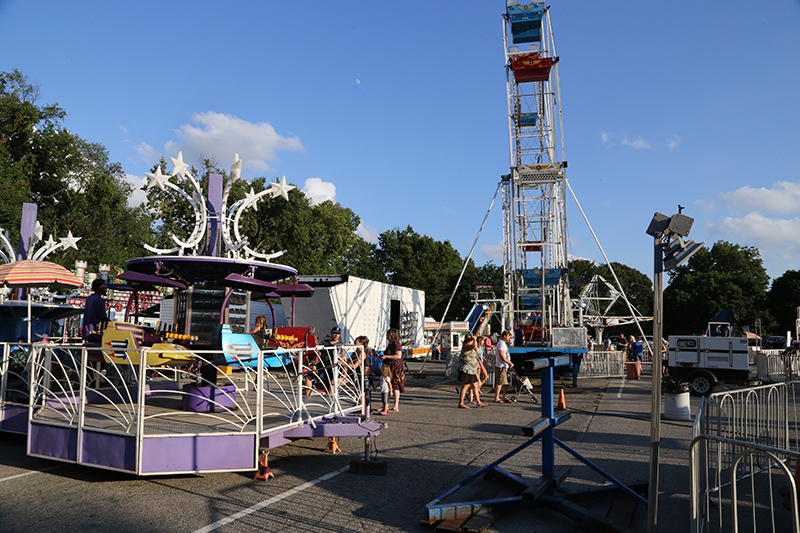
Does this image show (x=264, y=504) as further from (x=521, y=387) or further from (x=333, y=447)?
(x=521, y=387)

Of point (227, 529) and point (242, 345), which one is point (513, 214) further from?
point (227, 529)

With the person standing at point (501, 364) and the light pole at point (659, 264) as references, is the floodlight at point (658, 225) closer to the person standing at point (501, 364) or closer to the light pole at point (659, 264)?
the light pole at point (659, 264)

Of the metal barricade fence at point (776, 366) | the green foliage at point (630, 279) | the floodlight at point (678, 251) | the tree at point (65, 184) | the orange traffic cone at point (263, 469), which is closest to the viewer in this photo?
the floodlight at point (678, 251)

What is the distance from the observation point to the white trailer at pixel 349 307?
21062 millimetres

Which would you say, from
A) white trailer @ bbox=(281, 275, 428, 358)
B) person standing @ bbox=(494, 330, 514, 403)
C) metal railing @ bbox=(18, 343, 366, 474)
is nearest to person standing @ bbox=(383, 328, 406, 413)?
metal railing @ bbox=(18, 343, 366, 474)

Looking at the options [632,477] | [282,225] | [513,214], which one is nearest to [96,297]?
[632,477]

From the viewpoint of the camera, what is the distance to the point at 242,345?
27.2ft

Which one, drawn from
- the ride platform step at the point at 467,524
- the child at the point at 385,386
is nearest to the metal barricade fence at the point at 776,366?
the child at the point at 385,386

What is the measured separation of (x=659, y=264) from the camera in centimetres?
442

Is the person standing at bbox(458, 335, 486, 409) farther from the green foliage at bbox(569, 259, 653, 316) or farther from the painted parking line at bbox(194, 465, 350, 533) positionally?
the green foliage at bbox(569, 259, 653, 316)

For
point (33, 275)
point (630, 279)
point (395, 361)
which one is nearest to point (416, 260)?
point (630, 279)

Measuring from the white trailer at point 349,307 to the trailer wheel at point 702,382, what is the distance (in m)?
11.7

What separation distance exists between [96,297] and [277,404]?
154 inches

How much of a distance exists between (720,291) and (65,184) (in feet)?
194
